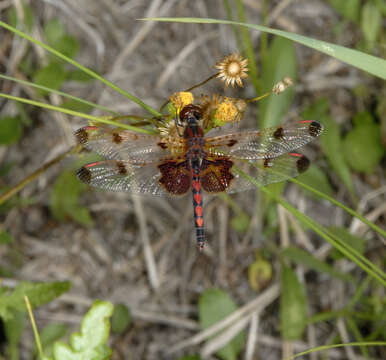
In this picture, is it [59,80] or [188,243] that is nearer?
[59,80]

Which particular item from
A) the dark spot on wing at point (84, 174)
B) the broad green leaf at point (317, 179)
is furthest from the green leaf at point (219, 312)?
the dark spot on wing at point (84, 174)

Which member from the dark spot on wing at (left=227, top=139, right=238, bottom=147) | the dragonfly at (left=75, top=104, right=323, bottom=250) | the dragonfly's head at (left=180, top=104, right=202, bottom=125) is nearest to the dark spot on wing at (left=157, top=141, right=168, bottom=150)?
the dragonfly at (left=75, top=104, right=323, bottom=250)

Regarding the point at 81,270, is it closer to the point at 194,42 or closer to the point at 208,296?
the point at 208,296

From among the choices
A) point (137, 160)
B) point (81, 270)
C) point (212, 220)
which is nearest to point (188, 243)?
point (212, 220)

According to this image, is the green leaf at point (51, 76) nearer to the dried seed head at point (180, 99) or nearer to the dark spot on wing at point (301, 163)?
the dried seed head at point (180, 99)

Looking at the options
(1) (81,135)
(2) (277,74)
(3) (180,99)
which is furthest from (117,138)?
(2) (277,74)

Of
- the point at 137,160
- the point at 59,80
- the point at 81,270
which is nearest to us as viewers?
the point at 137,160

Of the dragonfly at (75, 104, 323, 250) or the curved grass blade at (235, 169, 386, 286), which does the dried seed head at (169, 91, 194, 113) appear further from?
the curved grass blade at (235, 169, 386, 286)

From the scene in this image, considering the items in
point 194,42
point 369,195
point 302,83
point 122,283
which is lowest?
point 122,283
